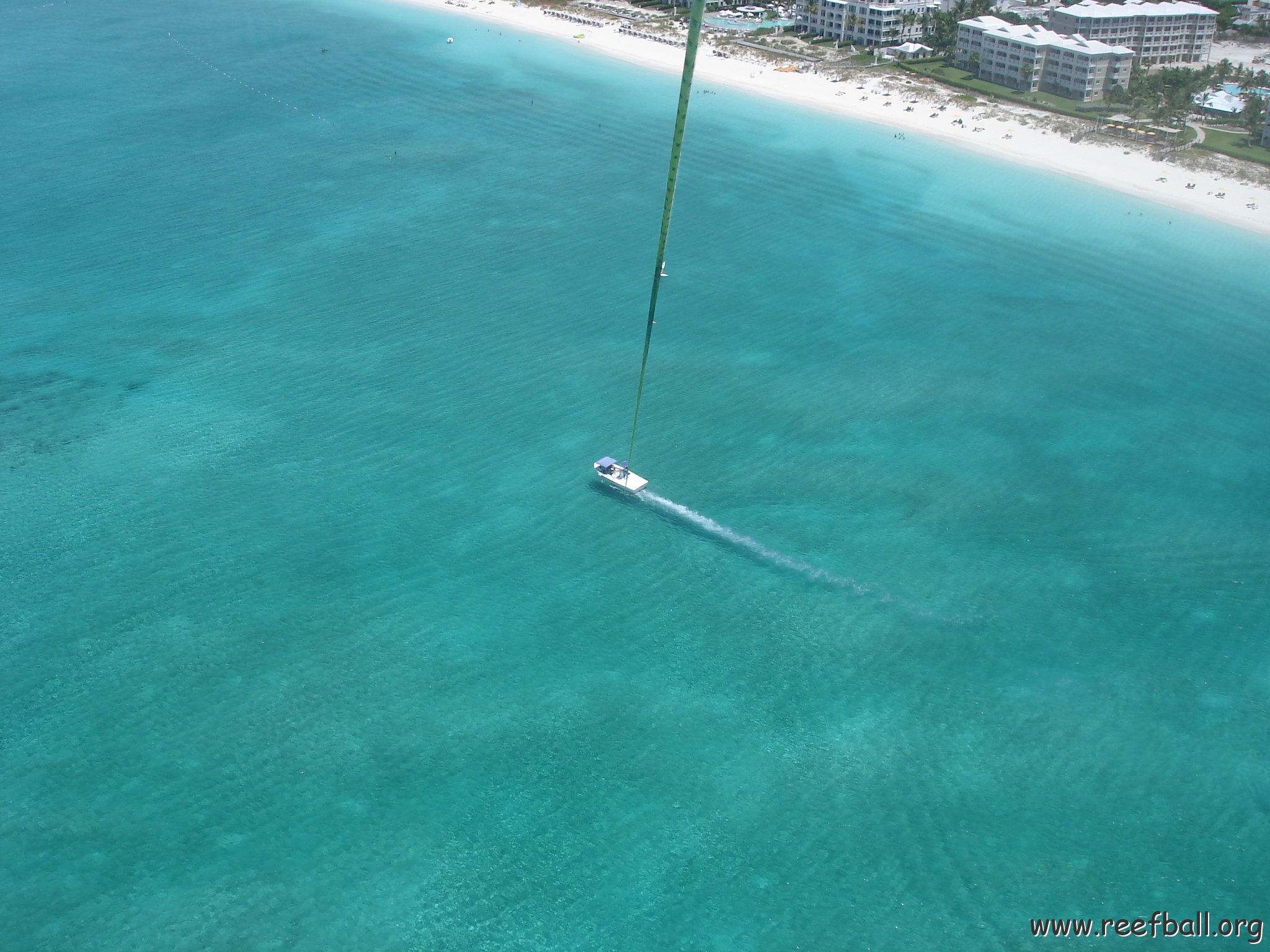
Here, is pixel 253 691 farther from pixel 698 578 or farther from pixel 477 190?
pixel 477 190

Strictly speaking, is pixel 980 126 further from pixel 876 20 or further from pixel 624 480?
pixel 624 480

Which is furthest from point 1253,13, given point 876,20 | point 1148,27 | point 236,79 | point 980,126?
point 236,79

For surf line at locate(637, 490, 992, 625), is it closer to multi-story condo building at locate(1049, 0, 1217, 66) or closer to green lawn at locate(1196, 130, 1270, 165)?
green lawn at locate(1196, 130, 1270, 165)

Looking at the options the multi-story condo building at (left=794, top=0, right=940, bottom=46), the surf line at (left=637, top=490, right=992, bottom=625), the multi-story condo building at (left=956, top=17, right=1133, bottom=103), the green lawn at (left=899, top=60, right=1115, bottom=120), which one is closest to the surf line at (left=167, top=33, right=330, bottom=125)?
the multi-story condo building at (left=794, top=0, right=940, bottom=46)

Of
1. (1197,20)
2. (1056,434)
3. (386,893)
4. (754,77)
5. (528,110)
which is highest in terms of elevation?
(1197,20)

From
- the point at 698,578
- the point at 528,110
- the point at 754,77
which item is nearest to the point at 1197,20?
the point at 754,77

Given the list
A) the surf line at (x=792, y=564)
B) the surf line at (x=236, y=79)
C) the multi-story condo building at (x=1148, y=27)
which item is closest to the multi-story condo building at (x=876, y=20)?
the multi-story condo building at (x=1148, y=27)
